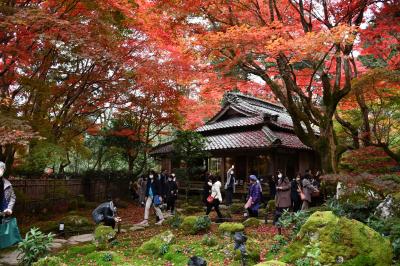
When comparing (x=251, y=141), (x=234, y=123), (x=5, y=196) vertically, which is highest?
(x=234, y=123)

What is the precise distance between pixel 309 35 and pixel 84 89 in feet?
32.2

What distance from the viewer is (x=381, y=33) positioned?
489 inches

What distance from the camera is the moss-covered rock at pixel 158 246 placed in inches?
337

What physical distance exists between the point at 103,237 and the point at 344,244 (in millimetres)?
5902

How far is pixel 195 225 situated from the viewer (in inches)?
418

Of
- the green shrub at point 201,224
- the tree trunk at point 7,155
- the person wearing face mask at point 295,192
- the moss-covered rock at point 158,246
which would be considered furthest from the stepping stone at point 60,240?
the person wearing face mask at point 295,192

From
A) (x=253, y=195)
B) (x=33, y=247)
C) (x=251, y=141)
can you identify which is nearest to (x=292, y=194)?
(x=253, y=195)

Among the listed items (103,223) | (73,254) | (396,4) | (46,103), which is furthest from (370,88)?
(46,103)

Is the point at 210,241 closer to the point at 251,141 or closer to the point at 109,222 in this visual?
the point at 109,222

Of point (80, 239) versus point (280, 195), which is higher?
point (280, 195)

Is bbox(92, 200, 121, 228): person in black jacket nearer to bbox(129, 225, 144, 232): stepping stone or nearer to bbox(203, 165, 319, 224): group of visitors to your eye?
bbox(129, 225, 144, 232): stepping stone

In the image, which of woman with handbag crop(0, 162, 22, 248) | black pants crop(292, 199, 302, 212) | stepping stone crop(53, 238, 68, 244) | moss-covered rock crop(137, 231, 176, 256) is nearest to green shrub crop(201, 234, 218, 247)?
moss-covered rock crop(137, 231, 176, 256)

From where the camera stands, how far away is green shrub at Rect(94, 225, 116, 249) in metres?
9.02

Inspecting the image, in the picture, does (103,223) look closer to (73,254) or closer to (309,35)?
(73,254)
